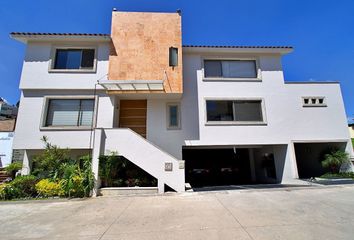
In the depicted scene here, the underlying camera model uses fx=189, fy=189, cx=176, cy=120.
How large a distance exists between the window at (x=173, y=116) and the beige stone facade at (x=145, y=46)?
4.19ft

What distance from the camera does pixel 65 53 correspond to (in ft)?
37.1

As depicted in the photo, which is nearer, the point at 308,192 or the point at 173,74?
the point at 308,192

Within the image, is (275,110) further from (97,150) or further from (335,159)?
(97,150)

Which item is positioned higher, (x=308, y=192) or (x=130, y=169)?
(x=130, y=169)

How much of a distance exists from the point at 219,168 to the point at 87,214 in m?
10.1

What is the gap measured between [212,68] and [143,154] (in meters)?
7.17

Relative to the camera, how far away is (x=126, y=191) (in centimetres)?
850

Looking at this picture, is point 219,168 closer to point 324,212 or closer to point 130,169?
point 130,169

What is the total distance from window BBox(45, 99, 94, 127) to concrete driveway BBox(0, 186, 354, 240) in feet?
14.5

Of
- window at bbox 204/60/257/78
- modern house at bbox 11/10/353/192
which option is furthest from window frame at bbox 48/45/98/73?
window at bbox 204/60/257/78

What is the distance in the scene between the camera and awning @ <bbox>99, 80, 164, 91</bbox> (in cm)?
943

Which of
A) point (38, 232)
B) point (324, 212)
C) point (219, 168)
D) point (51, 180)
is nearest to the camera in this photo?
point (38, 232)

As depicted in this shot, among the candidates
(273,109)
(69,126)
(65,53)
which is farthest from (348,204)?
(65,53)

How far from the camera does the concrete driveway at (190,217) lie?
13.6 ft
